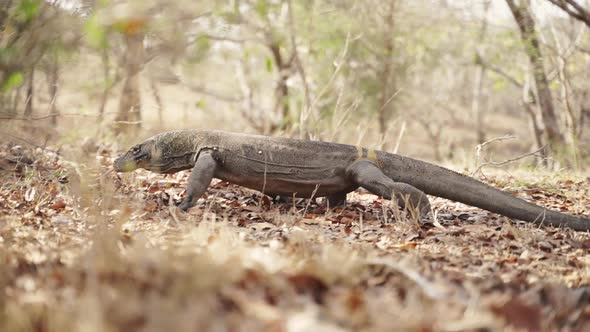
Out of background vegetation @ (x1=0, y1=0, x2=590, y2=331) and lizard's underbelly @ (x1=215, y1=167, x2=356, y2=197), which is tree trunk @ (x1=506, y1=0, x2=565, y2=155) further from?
lizard's underbelly @ (x1=215, y1=167, x2=356, y2=197)

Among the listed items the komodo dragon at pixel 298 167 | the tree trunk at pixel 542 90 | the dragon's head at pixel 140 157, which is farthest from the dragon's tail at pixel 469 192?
the tree trunk at pixel 542 90

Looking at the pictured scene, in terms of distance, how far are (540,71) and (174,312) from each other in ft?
32.6

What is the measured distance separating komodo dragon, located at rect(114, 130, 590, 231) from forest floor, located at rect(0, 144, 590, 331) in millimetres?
413

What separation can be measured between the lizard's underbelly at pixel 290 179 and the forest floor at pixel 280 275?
→ 0.46 metres

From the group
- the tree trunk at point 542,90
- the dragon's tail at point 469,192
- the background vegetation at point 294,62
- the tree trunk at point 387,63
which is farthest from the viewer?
the tree trunk at point 387,63

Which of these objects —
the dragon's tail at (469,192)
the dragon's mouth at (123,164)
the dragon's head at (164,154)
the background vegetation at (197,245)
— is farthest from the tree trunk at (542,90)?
the dragon's mouth at (123,164)

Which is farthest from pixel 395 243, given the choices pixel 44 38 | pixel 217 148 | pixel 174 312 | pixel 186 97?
pixel 186 97

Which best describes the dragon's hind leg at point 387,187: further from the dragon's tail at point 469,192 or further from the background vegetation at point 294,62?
the background vegetation at point 294,62

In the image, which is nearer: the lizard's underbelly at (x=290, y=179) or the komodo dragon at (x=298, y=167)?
the komodo dragon at (x=298, y=167)

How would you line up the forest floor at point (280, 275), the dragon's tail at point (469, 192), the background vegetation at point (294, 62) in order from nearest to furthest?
the forest floor at point (280, 275), the background vegetation at point (294, 62), the dragon's tail at point (469, 192)

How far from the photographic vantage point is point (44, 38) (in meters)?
3.23

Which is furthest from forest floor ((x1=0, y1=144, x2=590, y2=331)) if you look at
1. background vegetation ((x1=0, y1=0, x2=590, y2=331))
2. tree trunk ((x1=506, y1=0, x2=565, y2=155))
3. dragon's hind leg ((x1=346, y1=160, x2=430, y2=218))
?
tree trunk ((x1=506, y1=0, x2=565, y2=155))

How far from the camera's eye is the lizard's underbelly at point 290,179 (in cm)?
509

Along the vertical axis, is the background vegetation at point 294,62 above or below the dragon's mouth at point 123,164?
above
